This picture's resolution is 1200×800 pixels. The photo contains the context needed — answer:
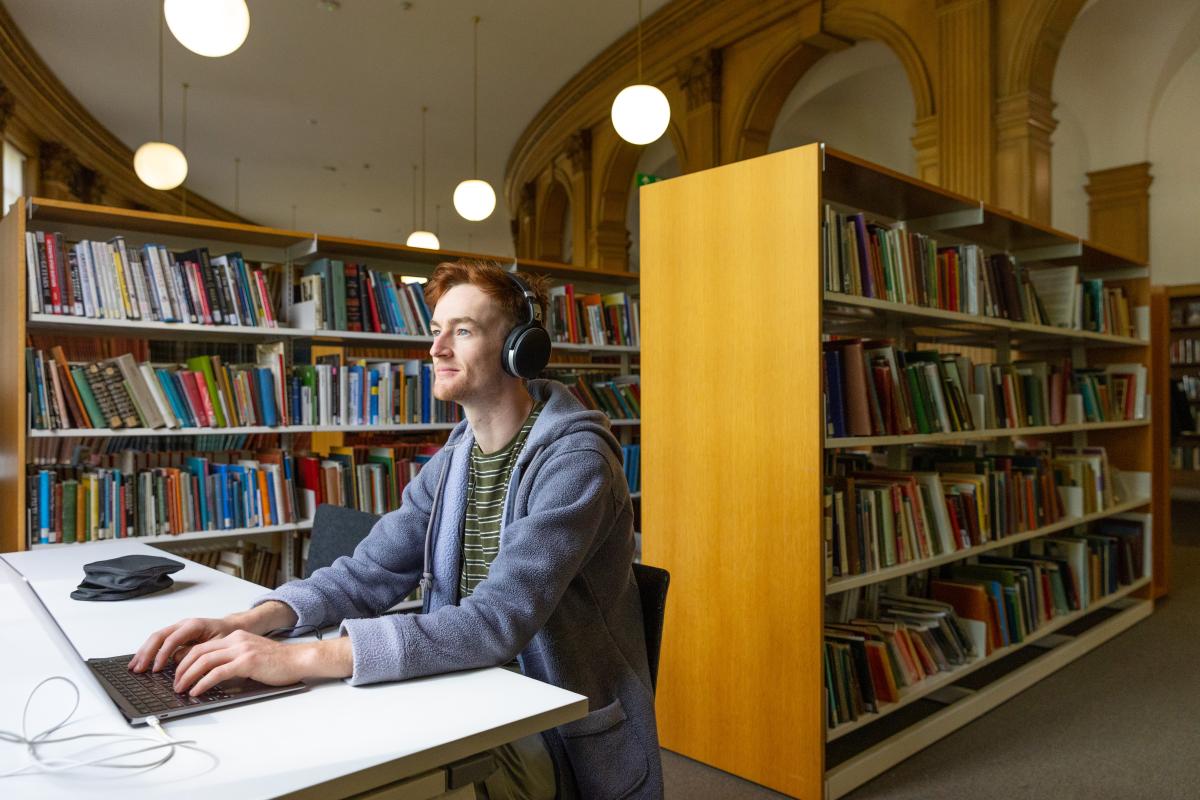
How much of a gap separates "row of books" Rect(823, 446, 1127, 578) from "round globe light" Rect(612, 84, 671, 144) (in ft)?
8.74

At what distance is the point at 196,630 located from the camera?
1.28 meters

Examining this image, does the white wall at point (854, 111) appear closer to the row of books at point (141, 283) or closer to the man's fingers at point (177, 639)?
the row of books at point (141, 283)

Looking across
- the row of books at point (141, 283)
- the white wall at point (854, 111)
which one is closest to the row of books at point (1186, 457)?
the white wall at point (854, 111)

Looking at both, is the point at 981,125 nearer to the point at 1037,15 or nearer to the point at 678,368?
the point at 1037,15

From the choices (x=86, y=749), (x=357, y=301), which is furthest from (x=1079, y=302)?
(x=86, y=749)

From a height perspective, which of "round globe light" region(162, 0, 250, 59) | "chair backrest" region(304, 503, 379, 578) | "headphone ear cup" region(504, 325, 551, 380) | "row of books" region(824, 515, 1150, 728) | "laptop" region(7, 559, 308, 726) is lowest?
"row of books" region(824, 515, 1150, 728)

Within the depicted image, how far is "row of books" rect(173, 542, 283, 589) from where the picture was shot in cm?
356

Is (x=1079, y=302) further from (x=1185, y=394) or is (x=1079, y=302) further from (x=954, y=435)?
(x=1185, y=394)

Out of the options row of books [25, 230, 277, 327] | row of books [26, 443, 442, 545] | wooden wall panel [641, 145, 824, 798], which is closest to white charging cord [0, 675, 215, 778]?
wooden wall panel [641, 145, 824, 798]

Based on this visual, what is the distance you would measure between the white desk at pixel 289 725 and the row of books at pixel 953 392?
5.42 feet

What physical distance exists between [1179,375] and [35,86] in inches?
445

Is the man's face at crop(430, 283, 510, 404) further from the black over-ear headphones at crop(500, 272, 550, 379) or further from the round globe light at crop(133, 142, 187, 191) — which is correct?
the round globe light at crop(133, 142, 187, 191)

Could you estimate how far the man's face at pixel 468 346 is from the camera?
159 cm

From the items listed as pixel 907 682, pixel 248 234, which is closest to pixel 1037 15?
pixel 907 682
